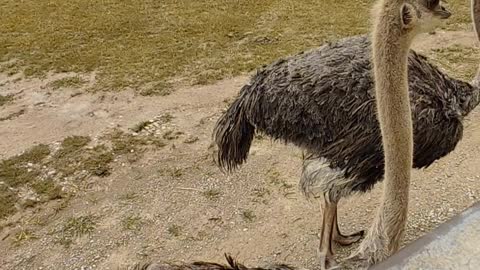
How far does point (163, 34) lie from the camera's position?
245 inches

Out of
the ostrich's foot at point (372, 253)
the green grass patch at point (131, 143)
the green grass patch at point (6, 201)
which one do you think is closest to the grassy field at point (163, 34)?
the green grass patch at point (131, 143)

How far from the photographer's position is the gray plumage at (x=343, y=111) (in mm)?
2963

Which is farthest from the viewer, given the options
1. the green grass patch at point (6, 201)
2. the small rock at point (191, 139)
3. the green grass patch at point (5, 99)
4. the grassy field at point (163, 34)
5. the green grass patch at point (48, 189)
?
the grassy field at point (163, 34)

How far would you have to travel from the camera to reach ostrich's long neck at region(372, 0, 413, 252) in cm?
213

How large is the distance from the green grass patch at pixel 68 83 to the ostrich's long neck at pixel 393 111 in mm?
3622

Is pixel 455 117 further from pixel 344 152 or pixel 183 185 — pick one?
pixel 183 185

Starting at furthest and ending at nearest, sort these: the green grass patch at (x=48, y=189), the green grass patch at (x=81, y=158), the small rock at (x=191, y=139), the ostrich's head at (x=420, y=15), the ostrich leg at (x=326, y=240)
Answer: the small rock at (x=191, y=139) → the green grass patch at (x=81, y=158) → the green grass patch at (x=48, y=189) → the ostrich leg at (x=326, y=240) → the ostrich's head at (x=420, y=15)

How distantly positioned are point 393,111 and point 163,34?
427cm

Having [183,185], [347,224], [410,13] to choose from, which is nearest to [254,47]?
[183,185]

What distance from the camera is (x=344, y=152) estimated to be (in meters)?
2.98

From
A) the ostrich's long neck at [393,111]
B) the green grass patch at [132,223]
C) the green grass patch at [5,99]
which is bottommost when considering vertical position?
the green grass patch at [132,223]

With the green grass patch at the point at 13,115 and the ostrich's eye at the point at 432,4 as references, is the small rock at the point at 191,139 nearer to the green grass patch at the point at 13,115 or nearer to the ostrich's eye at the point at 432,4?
the green grass patch at the point at 13,115

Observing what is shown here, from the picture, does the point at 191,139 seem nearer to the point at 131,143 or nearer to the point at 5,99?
the point at 131,143

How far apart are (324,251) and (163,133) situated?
166cm
